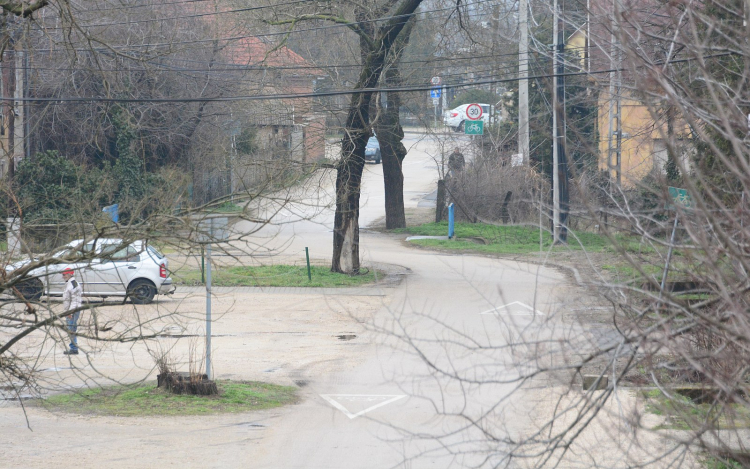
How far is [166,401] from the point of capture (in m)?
11.2

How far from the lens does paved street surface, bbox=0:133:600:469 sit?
5543 mm

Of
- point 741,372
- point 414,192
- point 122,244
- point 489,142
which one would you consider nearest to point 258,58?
point 489,142

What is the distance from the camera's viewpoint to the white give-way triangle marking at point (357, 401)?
10.6 metres

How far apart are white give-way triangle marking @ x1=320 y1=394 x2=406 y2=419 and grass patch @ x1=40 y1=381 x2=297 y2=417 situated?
0.66 meters

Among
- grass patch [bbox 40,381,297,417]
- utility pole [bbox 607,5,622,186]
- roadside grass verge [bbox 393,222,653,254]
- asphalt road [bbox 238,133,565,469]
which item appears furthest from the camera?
roadside grass verge [bbox 393,222,653,254]

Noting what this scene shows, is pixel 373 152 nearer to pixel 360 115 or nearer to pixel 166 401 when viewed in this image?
pixel 360 115

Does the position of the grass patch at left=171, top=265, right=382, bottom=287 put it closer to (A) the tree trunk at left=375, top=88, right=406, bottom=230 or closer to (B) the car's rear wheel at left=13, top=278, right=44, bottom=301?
(A) the tree trunk at left=375, top=88, right=406, bottom=230

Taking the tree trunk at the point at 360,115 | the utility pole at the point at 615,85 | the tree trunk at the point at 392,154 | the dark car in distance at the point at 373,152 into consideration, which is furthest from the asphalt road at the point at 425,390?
the dark car in distance at the point at 373,152

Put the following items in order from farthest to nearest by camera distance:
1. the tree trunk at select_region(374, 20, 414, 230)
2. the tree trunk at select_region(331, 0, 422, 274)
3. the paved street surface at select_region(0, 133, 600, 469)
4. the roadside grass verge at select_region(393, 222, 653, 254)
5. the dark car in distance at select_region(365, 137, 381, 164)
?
the dark car in distance at select_region(365, 137, 381, 164), the tree trunk at select_region(374, 20, 414, 230), the roadside grass verge at select_region(393, 222, 653, 254), the tree trunk at select_region(331, 0, 422, 274), the paved street surface at select_region(0, 133, 600, 469)

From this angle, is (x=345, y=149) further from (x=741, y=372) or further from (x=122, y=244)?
(x=741, y=372)

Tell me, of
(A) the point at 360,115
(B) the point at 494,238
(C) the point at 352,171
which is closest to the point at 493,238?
(B) the point at 494,238

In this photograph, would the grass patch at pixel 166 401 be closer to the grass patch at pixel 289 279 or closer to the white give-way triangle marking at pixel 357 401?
the white give-way triangle marking at pixel 357 401

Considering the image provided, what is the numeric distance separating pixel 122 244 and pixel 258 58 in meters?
27.2

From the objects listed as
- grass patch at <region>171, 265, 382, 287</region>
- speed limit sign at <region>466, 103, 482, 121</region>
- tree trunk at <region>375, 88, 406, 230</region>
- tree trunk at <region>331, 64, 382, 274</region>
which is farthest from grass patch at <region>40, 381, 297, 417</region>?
tree trunk at <region>375, 88, 406, 230</region>
